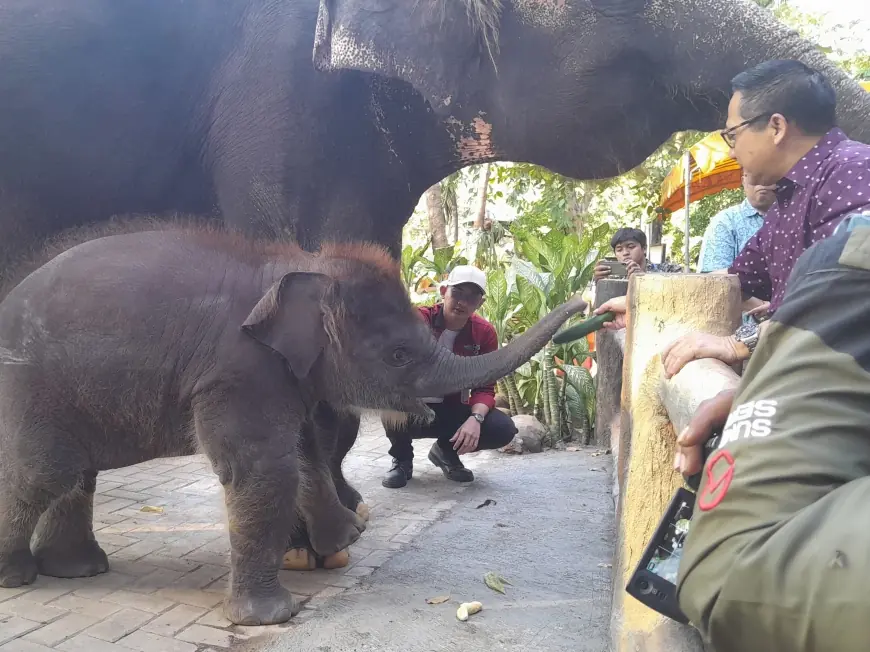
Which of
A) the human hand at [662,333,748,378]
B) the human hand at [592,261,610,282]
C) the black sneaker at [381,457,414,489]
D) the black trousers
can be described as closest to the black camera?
the human hand at [662,333,748,378]

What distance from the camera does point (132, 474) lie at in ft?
17.2

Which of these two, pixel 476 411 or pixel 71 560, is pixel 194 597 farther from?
pixel 476 411

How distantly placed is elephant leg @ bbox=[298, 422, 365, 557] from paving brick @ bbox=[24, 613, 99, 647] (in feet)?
2.90

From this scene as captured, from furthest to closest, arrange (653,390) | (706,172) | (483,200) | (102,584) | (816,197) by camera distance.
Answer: (483,200)
(706,172)
(102,584)
(816,197)
(653,390)

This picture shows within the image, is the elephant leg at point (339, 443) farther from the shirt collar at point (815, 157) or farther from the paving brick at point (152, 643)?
the shirt collar at point (815, 157)

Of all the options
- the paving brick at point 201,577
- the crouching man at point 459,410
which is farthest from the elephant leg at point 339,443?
the paving brick at point 201,577

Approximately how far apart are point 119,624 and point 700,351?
89.1 inches

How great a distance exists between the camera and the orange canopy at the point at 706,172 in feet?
21.1

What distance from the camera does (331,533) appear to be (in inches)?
135

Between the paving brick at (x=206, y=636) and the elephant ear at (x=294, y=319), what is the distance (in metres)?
0.93

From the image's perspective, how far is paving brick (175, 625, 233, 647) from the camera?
276 centimetres

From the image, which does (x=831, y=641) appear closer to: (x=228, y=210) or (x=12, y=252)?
(x=228, y=210)

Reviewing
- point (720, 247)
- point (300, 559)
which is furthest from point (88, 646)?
point (720, 247)

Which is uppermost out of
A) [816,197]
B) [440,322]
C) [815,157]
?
[815,157]
